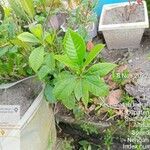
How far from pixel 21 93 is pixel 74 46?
0.39m

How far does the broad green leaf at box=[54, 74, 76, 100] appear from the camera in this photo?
1182 mm

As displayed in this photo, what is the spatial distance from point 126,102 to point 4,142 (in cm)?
54

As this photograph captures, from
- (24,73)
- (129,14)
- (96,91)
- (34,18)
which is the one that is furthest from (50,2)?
(129,14)

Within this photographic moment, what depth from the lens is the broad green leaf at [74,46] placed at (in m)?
1.11

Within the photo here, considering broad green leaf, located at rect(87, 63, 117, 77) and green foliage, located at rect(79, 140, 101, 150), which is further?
green foliage, located at rect(79, 140, 101, 150)

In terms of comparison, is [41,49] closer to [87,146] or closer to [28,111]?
[28,111]

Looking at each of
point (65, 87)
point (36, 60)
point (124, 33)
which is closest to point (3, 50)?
point (36, 60)

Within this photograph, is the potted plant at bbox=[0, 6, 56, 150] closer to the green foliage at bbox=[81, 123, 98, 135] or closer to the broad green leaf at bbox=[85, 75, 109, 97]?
the green foliage at bbox=[81, 123, 98, 135]

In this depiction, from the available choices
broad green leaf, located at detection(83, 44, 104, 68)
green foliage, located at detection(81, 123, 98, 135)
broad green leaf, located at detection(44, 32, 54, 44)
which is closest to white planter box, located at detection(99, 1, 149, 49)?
green foliage, located at detection(81, 123, 98, 135)

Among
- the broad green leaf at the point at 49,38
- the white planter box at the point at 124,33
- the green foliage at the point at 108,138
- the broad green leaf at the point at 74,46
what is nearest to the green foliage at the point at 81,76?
the broad green leaf at the point at 74,46

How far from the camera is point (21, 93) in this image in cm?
144

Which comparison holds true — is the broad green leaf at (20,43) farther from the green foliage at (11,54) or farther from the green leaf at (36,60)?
the green leaf at (36,60)

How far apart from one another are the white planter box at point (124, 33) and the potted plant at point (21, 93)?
0.51 m

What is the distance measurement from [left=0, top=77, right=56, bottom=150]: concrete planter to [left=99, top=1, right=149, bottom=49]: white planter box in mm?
496
